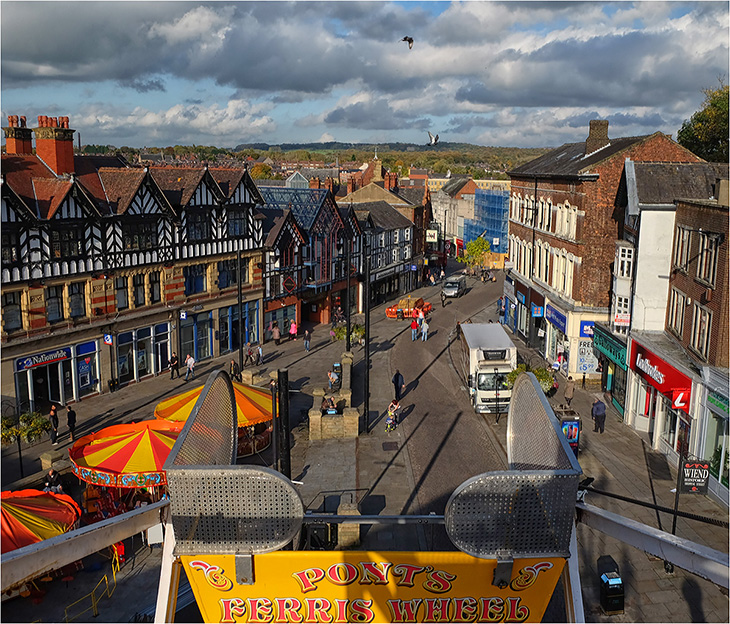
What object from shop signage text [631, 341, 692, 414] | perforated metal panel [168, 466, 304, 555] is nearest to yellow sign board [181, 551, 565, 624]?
perforated metal panel [168, 466, 304, 555]

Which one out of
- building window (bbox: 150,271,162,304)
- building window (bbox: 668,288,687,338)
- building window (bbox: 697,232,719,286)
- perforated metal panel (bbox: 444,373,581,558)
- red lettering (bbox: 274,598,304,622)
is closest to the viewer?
perforated metal panel (bbox: 444,373,581,558)

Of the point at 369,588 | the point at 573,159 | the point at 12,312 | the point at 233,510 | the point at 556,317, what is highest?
the point at 573,159

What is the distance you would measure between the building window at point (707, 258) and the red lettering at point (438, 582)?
1801cm

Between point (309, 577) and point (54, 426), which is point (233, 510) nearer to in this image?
point (309, 577)

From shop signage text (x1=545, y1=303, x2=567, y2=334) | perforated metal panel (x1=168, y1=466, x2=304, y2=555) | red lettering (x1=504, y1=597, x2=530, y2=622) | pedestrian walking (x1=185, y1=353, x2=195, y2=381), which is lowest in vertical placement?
pedestrian walking (x1=185, y1=353, x2=195, y2=381)

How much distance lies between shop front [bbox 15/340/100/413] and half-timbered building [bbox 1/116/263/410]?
4 centimetres

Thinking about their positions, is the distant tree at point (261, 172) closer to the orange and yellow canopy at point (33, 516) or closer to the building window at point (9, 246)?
the building window at point (9, 246)

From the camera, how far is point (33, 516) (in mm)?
14328

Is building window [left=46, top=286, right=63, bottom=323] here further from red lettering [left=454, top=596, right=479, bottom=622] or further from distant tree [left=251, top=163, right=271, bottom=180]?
distant tree [left=251, top=163, right=271, bottom=180]

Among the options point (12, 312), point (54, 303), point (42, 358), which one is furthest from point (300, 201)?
point (12, 312)

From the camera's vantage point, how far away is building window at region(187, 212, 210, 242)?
34.8 m

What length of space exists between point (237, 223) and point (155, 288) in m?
6.78

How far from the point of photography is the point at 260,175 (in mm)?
105500

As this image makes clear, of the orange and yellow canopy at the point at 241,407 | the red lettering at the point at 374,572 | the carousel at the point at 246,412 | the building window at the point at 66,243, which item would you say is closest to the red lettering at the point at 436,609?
the red lettering at the point at 374,572
